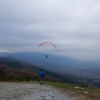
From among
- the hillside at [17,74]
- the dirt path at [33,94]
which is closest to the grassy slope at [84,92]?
the dirt path at [33,94]

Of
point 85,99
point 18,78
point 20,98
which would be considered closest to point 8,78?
point 18,78

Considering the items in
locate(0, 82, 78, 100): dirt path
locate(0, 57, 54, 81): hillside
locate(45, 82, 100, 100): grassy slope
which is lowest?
locate(0, 82, 78, 100): dirt path

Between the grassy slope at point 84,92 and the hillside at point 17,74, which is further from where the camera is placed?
the hillside at point 17,74

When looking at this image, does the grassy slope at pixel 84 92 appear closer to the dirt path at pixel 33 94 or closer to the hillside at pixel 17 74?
the dirt path at pixel 33 94

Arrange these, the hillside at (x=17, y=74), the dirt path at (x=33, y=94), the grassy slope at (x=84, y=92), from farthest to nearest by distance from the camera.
A: the hillside at (x=17, y=74)
the grassy slope at (x=84, y=92)
the dirt path at (x=33, y=94)

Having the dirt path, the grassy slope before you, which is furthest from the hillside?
A: the grassy slope

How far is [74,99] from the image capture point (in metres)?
15.0

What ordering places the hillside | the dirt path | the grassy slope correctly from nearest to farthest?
the dirt path → the grassy slope → the hillside

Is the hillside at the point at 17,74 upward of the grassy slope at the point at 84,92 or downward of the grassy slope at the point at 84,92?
upward

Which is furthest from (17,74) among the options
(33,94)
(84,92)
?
(84,92)

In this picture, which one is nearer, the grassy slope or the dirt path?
the dirt path

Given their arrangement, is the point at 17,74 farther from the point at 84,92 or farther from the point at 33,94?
the point at 84,92

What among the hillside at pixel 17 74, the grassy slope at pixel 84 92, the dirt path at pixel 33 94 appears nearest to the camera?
the dirt path at pixel 33 94

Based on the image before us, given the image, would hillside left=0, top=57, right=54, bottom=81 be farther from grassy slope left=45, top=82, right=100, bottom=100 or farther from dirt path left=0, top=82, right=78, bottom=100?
grassy slope left=45, top=82, right=100, bottom=100
